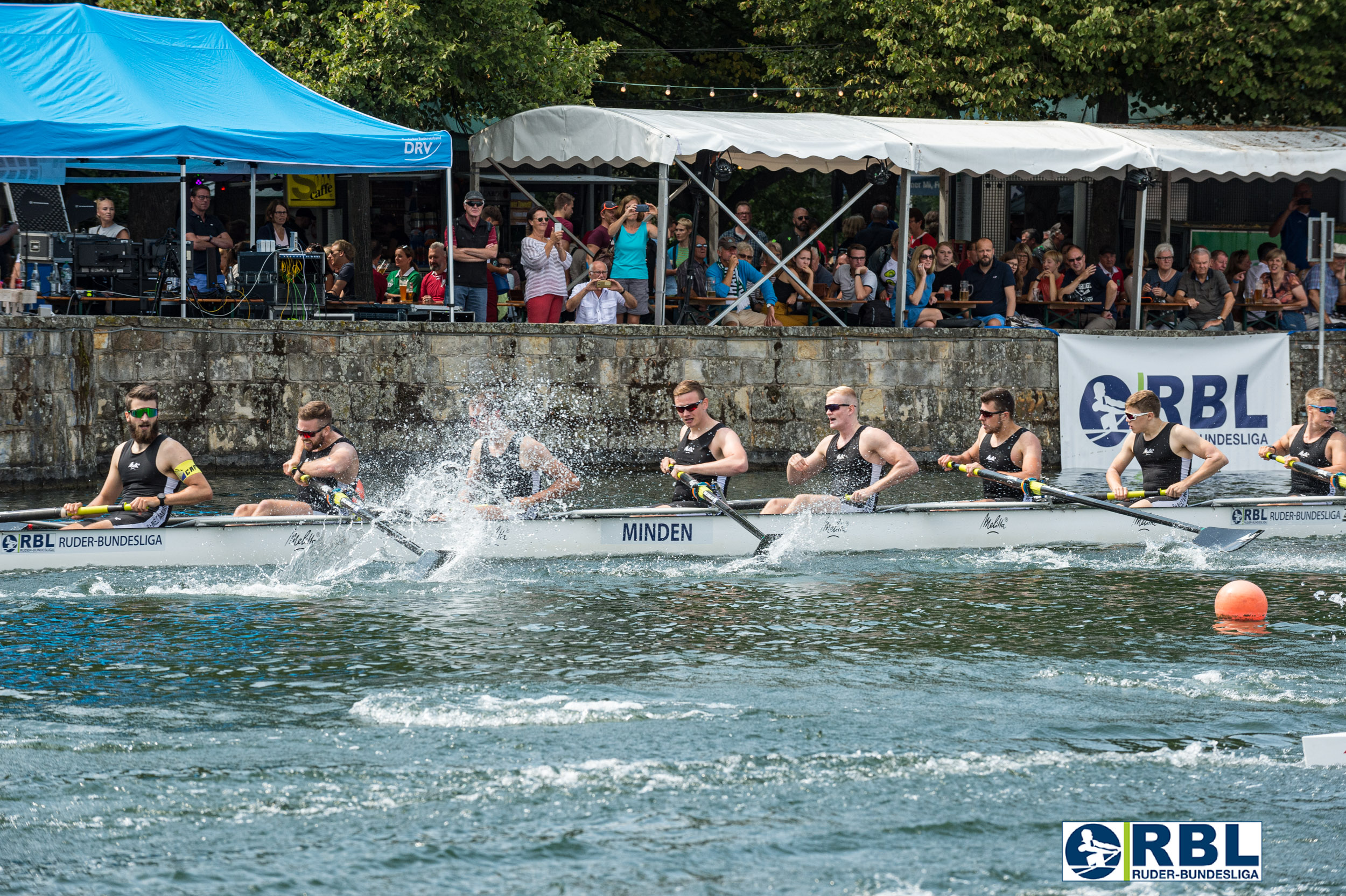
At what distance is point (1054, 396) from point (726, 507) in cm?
832

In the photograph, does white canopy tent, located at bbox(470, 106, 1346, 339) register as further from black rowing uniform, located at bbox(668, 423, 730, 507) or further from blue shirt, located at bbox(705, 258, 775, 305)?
black rowing uniform, located at bbox(668, 423, 730, 507)

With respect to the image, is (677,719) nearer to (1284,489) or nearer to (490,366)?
(490,366)

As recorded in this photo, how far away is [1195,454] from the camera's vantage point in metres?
13.0

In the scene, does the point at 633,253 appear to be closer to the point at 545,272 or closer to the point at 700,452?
the point at 545,272

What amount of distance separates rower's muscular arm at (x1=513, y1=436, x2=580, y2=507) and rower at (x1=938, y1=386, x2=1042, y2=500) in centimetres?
304

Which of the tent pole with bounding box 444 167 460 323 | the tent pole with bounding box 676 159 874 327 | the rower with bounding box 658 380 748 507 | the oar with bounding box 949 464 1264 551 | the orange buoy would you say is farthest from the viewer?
the tent pole with bounding box 676 159 874 327

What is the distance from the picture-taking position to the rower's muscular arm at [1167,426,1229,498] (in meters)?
12.5

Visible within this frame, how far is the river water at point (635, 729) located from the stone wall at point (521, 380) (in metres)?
6.10

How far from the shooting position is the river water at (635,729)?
609 cm

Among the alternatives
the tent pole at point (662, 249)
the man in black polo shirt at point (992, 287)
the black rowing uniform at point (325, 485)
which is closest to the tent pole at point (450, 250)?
the tent pole at point (662, 249)

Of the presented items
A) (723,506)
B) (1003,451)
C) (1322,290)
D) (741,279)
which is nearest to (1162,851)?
(723,506)

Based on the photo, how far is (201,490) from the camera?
11.2 meters

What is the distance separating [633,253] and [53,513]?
8.82 meters

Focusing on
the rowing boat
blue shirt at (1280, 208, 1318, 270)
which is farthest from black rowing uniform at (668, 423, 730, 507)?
blue shirt at (1280, 208, 1318, 270)
